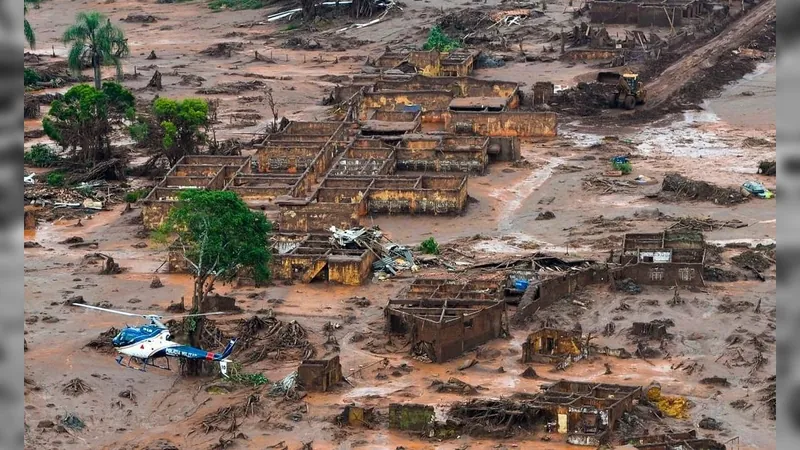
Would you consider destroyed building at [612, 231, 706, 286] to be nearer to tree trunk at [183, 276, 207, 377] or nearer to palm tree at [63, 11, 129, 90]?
tree trunk at [183, 276, 207, 377]

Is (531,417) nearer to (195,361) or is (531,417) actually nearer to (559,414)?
(559,414)

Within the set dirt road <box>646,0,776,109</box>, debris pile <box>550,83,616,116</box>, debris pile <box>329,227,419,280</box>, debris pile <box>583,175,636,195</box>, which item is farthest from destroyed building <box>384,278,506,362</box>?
dirt road <box>646,0,776,109</box>

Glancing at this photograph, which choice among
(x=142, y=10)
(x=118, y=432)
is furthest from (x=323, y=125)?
(x=142, y=10)

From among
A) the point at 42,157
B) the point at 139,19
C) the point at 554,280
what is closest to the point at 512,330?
the point at 554,280

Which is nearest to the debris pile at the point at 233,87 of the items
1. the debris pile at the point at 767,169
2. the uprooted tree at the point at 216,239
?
the debris pile at the point at 767,169

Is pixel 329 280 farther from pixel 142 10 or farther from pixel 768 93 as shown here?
pixel 142 10

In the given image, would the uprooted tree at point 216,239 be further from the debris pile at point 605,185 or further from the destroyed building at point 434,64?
the destroyed building at point 434,64
